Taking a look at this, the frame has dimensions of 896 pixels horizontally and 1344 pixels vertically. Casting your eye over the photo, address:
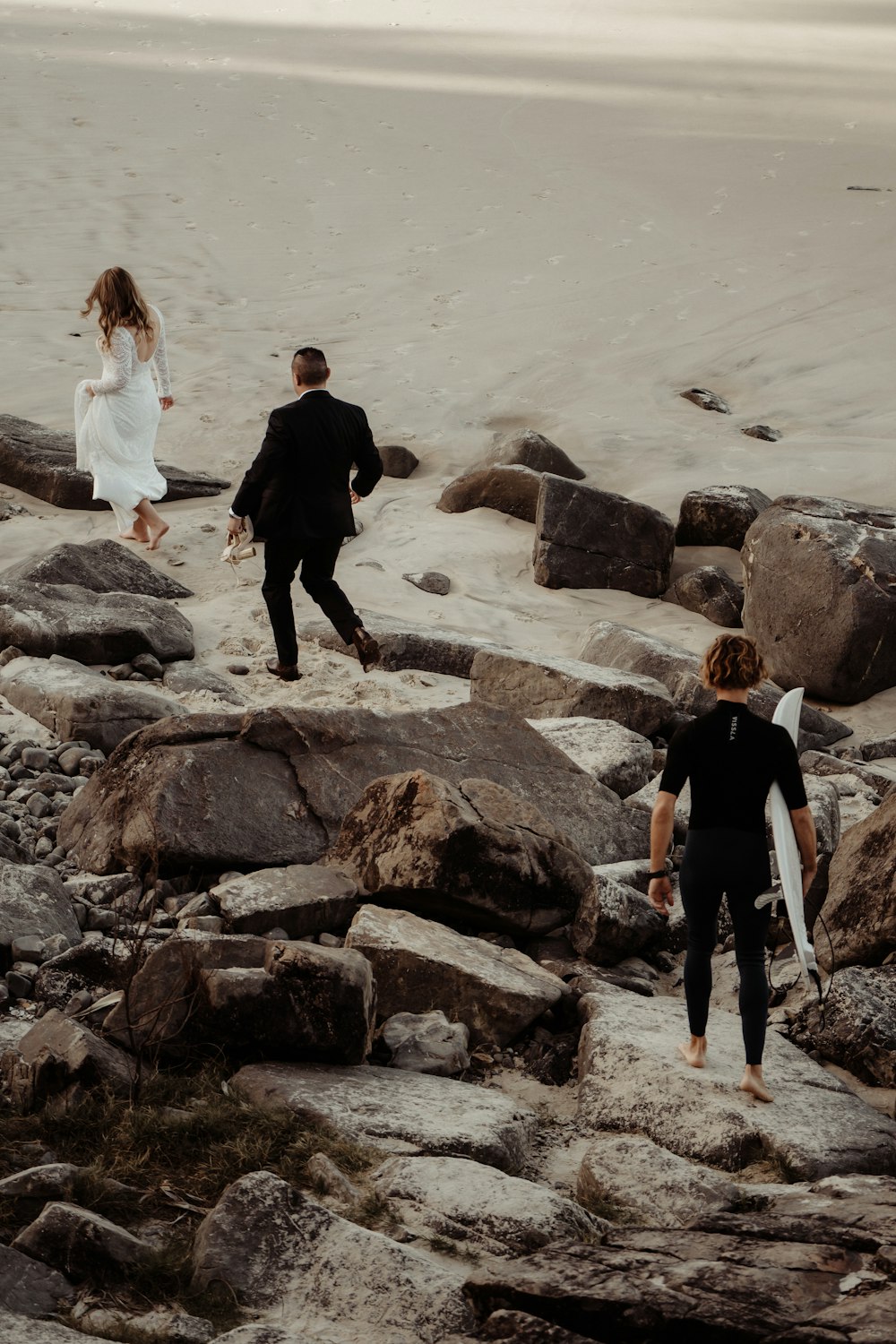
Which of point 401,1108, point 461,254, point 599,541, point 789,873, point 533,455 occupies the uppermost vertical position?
point 461,254

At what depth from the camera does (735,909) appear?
176 inches

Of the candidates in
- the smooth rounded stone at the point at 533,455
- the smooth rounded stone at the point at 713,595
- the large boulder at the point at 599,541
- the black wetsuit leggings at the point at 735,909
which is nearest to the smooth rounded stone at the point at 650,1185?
the black wetsuit leggings at the point at 735,909

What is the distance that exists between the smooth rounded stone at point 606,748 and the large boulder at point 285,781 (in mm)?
319

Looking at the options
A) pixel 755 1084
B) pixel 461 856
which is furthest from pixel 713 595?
pixel 755 1084

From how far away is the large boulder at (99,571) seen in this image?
8.59 m

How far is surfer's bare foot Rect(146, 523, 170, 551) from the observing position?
9.72 meters

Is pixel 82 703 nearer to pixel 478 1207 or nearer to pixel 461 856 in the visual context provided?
pixel 461 856

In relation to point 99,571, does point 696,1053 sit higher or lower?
lower

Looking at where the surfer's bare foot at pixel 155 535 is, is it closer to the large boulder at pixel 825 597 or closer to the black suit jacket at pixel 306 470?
the black suit jacket at pixel 306 470

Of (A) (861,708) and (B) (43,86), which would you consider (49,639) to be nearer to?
(A) (861,708)

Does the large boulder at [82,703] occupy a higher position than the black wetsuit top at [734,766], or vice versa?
the black wetsuit top at [734,766]

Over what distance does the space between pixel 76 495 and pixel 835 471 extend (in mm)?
5754

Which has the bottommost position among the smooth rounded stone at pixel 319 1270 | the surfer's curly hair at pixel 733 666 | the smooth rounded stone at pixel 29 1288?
the smooth rounded stone at pixel 319 1270

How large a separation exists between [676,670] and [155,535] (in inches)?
146
